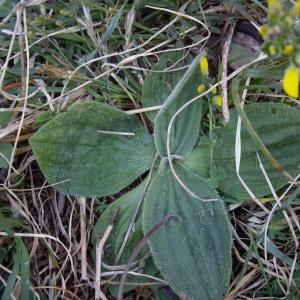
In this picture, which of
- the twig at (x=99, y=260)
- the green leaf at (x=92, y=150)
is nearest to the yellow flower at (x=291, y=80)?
the green leaf at (x=92, y=150)

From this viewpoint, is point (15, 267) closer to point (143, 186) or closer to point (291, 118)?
point (143, 186)

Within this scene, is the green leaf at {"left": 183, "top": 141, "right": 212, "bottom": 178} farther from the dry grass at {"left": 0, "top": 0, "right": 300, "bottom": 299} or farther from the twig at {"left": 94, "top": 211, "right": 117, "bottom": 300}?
the twig at {"left": 94, "top": 211, "right": 117, "bottom": 300}

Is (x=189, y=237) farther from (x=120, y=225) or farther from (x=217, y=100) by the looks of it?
(x=217, y=100)

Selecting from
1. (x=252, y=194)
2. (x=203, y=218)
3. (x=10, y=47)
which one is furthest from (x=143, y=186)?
(x=10, y=47)

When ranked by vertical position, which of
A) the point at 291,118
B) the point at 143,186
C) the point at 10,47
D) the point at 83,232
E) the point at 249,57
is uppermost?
the point at 10,47

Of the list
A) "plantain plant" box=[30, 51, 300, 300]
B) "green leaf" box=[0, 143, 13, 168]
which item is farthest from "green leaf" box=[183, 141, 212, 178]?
"green leaf" box=[0, 143, 13, 168]

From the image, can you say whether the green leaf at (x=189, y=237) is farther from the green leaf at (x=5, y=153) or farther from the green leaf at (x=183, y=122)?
the green leaf at (x=5, y=153)
